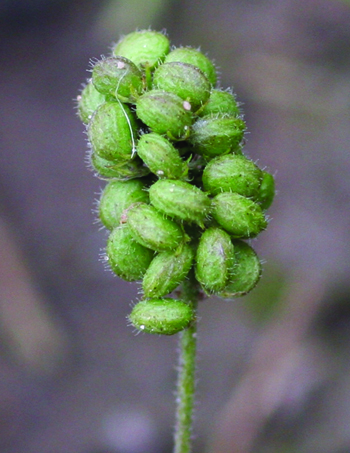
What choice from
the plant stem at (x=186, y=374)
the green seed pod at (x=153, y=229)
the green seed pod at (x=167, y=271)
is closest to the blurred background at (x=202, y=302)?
the plant stem at (x=186, y=374)

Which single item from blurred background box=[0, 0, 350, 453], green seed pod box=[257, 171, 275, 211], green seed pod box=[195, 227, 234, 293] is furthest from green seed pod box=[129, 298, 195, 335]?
blurred background box=[0, 0, 350, 453]

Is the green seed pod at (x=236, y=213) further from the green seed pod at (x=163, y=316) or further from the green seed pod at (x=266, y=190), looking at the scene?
the green seed pod at (x=163, y=316)

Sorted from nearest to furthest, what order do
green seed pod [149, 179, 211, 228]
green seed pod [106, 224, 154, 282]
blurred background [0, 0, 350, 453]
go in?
green seed pod [149, 179, 211, 228], green seed pod [106, 224, 154, 282], blurred background [0, 0, 350, 453]

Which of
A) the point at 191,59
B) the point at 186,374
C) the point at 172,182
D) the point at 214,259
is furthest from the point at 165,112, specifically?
the point at 186,374

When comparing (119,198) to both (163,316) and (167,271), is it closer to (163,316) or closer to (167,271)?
(167,271)

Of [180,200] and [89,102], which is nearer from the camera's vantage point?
[180,200]

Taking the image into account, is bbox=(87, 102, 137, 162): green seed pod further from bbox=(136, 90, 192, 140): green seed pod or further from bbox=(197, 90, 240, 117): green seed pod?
bbox=(197, 90, 240, 117): green seed pod
